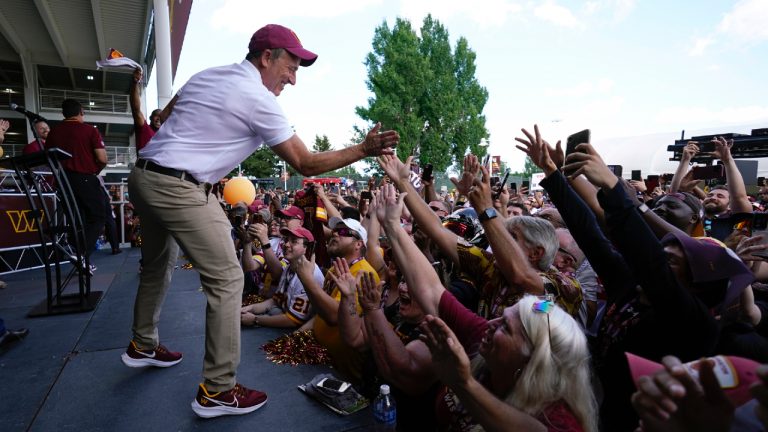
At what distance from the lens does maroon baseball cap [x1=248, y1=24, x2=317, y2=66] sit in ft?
7.64

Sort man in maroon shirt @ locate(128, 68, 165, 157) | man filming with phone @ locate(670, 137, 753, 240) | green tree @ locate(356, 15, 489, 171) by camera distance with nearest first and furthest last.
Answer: man in maroon shirt @ locate(128, 68, 165, 157)
man filming with phone @ locate(670, 137, 753, 240)
green tree @ locate(356, 15, 489, 171)

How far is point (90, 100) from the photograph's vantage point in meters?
23.1

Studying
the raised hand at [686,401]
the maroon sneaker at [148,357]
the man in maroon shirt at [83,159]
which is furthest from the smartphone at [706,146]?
the man in maroon shirt at [83,159]

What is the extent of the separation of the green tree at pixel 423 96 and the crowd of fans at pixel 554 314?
91.8ft

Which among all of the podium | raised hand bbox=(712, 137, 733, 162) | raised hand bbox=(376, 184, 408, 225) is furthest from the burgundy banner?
raised hand bbox=(712, 137, 733, 162)

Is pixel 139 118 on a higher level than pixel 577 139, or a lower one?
higher

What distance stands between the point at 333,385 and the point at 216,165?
1402 millimetres

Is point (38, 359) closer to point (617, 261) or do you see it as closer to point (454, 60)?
point (617, 261)

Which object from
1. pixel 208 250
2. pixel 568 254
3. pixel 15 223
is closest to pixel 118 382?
pixel 208 250

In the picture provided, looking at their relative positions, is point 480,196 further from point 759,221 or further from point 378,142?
point 759,221

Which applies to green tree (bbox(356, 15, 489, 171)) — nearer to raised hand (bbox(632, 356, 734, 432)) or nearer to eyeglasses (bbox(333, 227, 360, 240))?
eyeglasses (bbox(333, 227, 360, 240))

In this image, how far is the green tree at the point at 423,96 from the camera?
31.3 metres

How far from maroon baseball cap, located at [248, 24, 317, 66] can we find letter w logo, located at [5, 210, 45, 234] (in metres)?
5.75

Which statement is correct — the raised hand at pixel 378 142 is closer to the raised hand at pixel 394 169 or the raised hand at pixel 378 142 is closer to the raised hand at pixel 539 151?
the raised hand at pixel 394 169
